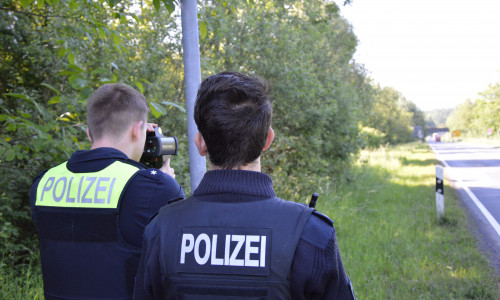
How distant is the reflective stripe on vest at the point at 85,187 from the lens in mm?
1763

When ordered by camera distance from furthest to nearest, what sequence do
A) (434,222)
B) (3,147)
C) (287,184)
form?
(287,184)
(434,222)
(3,147)

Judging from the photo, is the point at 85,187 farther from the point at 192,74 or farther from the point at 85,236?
the point at 192,74

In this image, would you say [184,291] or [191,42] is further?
[191,42]

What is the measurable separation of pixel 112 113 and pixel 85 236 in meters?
0.57

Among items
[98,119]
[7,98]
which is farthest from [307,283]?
[7,98]

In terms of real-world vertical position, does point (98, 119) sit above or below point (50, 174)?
above

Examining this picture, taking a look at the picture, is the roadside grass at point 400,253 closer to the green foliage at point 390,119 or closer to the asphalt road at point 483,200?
the asphalt road at point 483,200

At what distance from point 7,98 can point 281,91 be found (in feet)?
18.1

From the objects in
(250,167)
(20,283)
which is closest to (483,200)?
(20,283)

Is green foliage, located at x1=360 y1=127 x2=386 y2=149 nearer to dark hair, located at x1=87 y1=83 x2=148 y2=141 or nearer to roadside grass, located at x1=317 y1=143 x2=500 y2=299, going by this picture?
roadside grass, located at x1=317 y1=143 x2=500 y2=299

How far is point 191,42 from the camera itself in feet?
7.36

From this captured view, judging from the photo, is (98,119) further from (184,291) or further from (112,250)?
(184,291)

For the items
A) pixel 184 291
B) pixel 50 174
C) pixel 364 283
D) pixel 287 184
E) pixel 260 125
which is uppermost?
pixel 260 125

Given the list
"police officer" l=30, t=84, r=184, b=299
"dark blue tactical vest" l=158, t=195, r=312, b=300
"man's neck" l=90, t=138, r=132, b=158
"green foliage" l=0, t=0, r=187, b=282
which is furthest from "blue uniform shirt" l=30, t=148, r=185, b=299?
"green foliage" l=0, t=0, r=187, b=282
